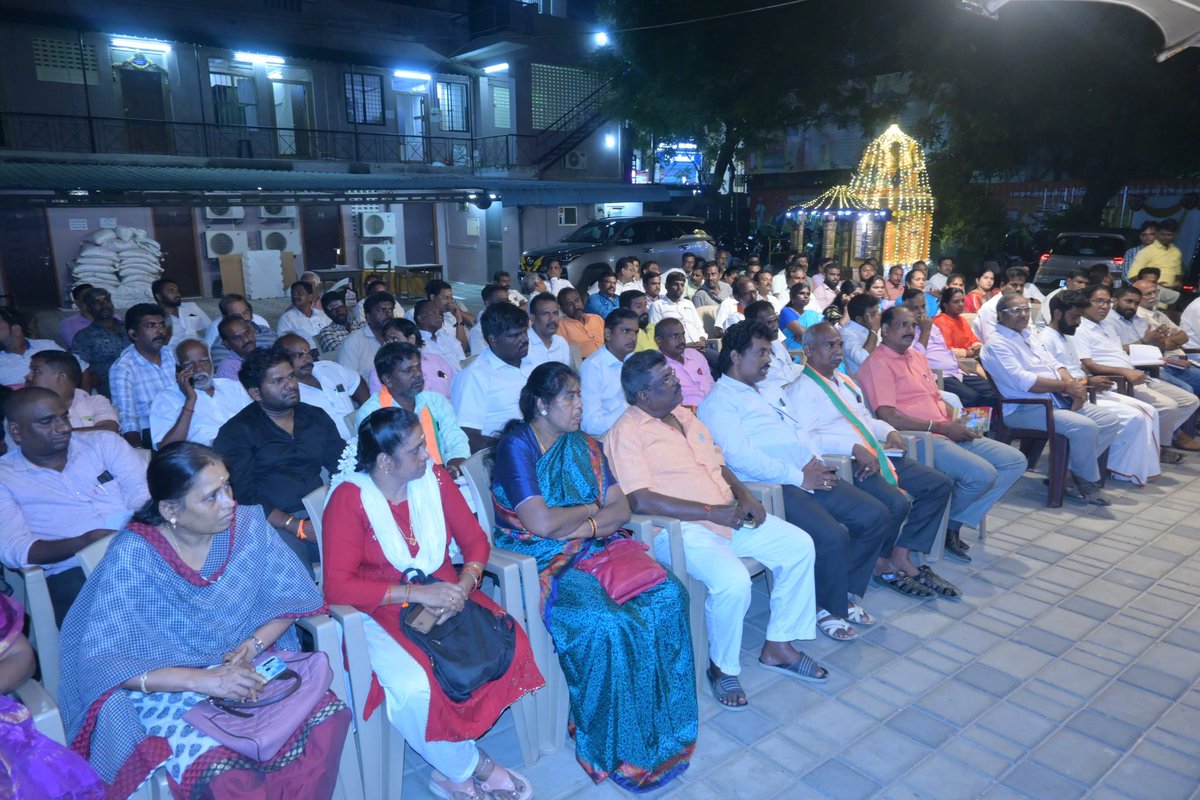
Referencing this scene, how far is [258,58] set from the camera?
59.9 ft

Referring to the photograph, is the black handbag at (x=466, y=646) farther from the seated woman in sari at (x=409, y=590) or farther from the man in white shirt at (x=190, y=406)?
the man in white shirt at (x=190, y=406)

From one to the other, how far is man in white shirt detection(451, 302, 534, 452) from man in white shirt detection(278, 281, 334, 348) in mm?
3249

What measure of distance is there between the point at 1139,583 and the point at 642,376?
309cm

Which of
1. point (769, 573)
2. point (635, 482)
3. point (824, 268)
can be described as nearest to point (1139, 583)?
point (769, 573)

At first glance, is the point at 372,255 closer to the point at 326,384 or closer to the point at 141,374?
the point at 141,374

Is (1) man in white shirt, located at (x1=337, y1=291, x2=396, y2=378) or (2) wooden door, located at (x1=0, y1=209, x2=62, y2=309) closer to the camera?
(1) man in white shirt, located at (x1=337, y1=291, x2=396, y2=378)

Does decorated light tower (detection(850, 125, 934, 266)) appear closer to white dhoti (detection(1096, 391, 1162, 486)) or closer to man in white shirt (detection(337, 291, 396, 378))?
white dhoti (detection(1096, 391, 1162, 486))

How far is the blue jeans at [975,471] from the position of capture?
A: 4586mm

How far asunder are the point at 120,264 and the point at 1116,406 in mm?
15460

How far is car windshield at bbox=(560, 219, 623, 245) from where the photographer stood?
14906 millimetres

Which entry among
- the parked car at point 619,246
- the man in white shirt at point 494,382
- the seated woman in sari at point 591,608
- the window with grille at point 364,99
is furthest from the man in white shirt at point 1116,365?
the window with grille at point 364,99

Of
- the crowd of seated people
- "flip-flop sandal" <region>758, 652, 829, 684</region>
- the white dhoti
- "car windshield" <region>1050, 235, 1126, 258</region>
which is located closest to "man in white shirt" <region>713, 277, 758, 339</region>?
the crowd of seated people

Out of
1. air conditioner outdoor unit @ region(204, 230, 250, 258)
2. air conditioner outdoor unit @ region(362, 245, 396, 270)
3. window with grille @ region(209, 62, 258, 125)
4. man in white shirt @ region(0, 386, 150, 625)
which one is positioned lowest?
man in white shirt @ region(0, 386, 150, 625)

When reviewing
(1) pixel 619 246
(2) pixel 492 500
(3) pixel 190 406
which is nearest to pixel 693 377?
(2) pixel 492 500
